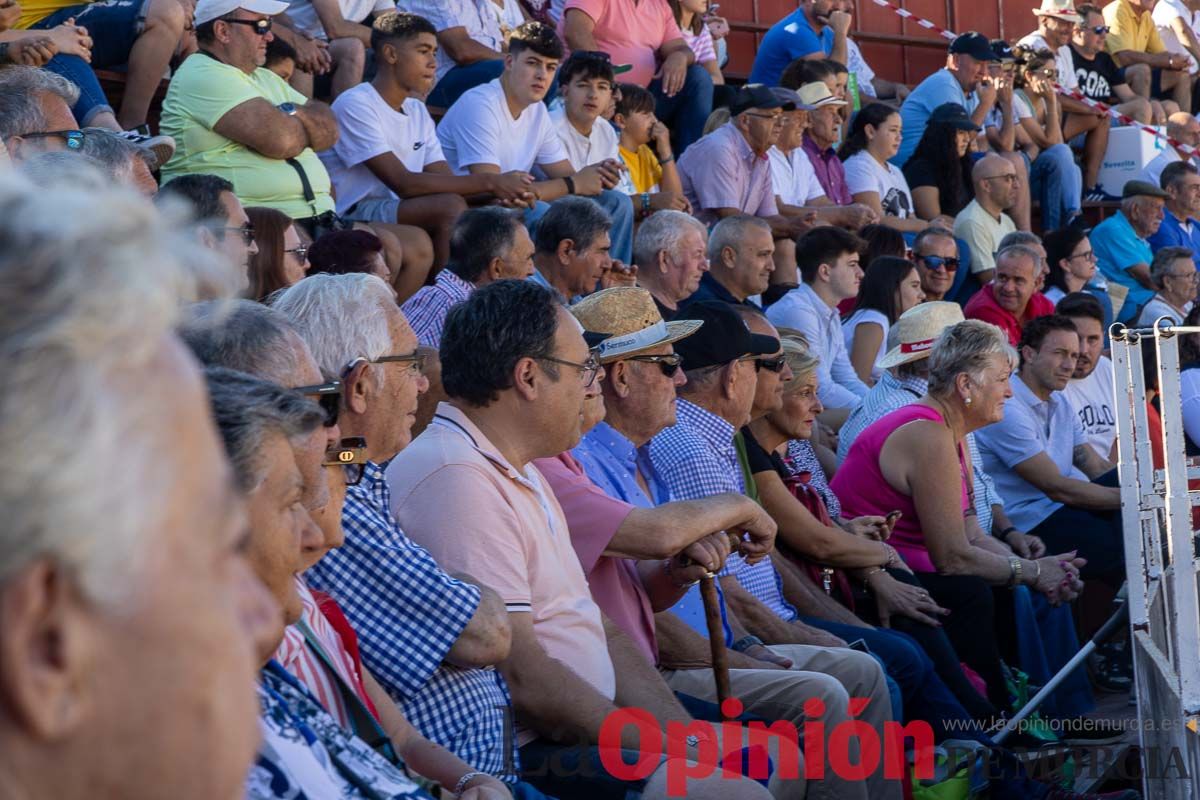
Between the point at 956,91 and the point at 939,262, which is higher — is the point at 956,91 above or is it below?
above

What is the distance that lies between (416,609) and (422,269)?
350 cm

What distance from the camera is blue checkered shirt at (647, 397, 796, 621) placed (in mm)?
4457

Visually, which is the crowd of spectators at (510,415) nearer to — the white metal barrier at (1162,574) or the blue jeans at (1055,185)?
the white metal barrier at (1162,574)

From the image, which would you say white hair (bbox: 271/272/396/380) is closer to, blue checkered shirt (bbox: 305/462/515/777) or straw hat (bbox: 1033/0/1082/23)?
blue checkered shirt (bbox: 305/462/515/777)

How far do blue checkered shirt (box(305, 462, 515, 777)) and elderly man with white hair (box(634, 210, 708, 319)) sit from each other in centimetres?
364

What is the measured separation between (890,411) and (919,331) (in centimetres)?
51

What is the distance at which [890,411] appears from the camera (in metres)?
6.16

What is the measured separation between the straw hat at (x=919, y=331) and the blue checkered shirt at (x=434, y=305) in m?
2.05

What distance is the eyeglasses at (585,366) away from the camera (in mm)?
3549

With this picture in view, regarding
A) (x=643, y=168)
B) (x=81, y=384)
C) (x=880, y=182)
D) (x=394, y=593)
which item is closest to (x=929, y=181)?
(x=880, y=182)

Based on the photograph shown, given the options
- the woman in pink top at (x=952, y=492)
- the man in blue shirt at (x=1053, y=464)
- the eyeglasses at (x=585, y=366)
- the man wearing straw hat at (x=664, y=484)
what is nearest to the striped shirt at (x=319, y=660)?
the eyeglasses at (x=585, y=366)

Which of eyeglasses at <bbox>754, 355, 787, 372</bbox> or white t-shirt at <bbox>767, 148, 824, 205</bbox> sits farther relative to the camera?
white t-shirt at <bbox>767, 148, 824, 205</bbox>

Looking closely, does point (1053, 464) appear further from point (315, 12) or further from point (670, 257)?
Answer: point (315, 12)

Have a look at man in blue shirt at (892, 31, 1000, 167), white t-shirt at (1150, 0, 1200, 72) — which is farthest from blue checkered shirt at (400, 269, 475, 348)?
white t-shirt at (1150, 0, 1200, 72)
